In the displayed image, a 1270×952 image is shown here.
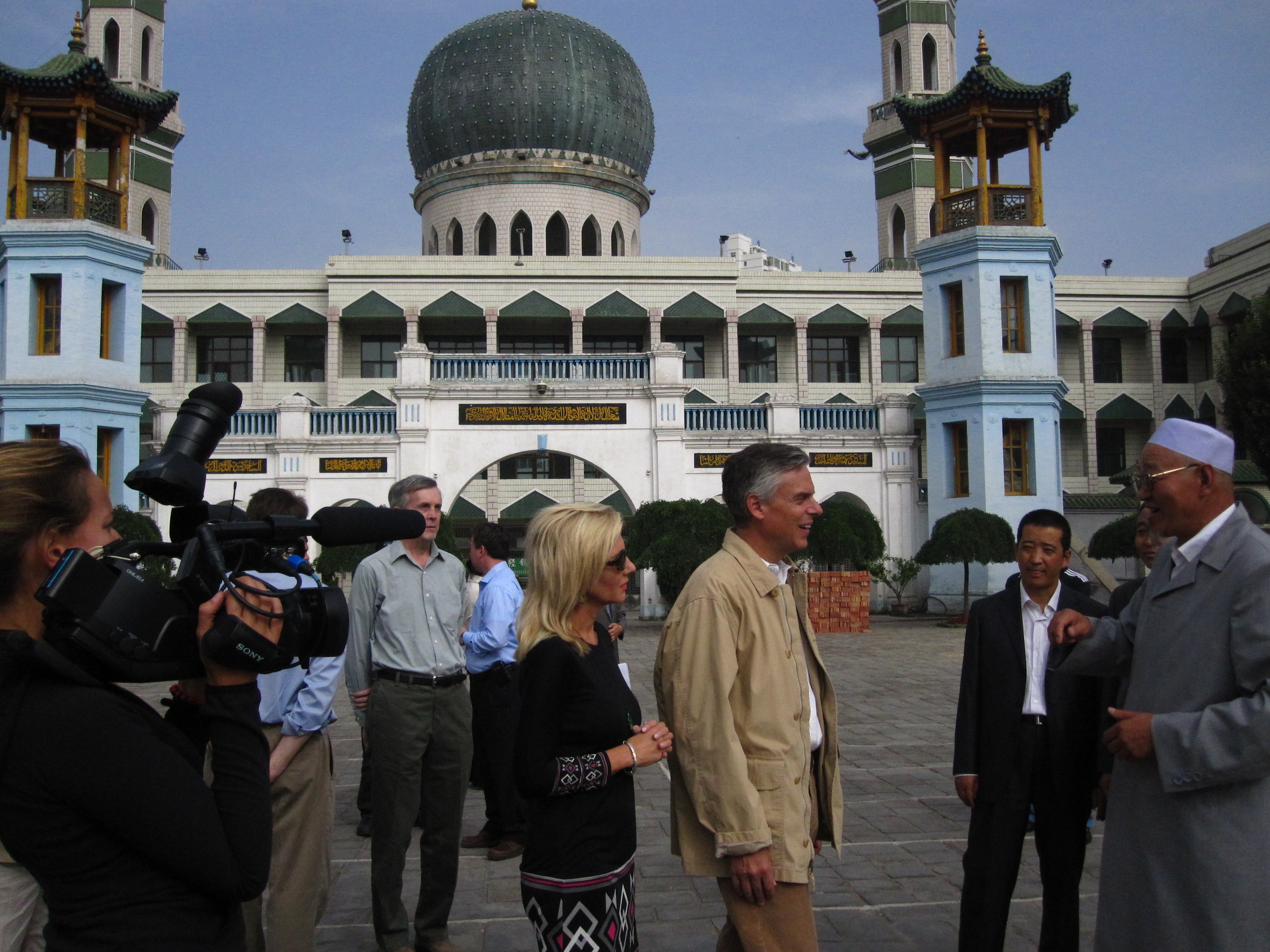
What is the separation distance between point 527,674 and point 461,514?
25.8 m

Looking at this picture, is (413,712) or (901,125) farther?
(901,125)

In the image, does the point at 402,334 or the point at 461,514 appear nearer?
the point at 461,514

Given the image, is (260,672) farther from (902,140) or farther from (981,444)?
(902,140)

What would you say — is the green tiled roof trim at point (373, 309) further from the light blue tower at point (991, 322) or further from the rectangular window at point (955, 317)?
the rectangular window at point (955, 317)

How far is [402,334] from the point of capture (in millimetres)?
32406

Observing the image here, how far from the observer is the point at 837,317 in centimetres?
3219

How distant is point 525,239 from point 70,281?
15.0m

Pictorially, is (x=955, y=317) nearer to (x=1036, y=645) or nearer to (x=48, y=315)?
(x=48, y=315)

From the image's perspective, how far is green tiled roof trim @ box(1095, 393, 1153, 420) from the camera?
108 feet

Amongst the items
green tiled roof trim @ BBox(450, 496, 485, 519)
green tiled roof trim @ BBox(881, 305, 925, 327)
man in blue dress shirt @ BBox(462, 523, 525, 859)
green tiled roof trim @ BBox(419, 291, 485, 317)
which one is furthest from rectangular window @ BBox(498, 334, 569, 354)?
man in blue dress shirt @ BBox(462, 523, 525, 859)

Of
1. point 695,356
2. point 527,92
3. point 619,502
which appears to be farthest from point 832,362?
point 527,92

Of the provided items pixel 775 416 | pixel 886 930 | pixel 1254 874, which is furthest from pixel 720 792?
pixel 775 416

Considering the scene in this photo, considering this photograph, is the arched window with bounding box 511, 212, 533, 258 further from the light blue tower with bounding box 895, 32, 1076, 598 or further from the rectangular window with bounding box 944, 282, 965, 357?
the rectangular window with bounding box 944, 282, 965, 357

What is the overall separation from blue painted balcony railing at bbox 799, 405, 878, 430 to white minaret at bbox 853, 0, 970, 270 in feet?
40.8
